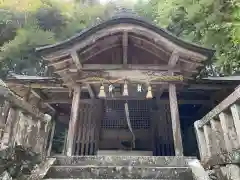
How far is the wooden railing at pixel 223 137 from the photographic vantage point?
11.8 ft

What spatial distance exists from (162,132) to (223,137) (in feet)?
18.4

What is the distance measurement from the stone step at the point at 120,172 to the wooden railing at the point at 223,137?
0.65m

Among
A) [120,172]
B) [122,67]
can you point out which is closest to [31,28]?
[122,67]

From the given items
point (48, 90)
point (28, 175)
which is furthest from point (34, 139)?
point (48, 90)

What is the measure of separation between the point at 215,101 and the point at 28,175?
25.6ft

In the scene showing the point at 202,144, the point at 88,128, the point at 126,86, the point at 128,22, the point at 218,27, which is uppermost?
the point at 218,27

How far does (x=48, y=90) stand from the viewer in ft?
32.6

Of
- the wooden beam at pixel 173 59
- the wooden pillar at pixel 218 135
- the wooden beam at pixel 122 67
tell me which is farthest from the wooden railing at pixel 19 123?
the wooden beam at pixel 173 59

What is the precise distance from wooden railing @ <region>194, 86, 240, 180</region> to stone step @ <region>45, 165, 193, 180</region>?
2.13 feet

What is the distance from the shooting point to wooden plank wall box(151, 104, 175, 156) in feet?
31.8

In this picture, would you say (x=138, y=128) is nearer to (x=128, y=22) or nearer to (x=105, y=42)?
(x=105, y=42)

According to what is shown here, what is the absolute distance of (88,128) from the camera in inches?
396

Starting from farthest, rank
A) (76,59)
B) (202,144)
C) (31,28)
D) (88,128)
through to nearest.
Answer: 1. (31,28)
2. (88,128)
3. (76,59)
4. (202,144)

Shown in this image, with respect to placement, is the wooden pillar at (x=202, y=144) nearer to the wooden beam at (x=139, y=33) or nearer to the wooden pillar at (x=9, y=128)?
the wooden beam at (x=139, y=33)
